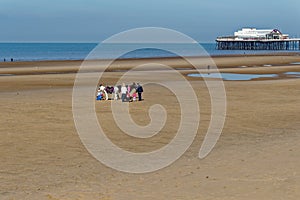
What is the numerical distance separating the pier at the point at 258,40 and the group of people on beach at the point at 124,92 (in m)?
136

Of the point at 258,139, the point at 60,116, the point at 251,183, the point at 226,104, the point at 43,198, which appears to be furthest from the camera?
the point at 226,104

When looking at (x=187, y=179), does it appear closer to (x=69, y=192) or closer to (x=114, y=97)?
(x=69, y=192)

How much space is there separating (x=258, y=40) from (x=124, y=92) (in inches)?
5413

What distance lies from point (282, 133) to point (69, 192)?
8.27 metres

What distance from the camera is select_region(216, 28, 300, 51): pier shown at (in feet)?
518

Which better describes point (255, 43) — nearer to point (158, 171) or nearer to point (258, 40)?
point (258, 40)

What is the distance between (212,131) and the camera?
1600 centimetres

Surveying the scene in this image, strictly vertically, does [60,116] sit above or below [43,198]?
above

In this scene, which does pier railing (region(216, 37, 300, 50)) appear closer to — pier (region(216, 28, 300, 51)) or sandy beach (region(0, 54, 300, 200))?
pier (region(216, 28, 300, 51))

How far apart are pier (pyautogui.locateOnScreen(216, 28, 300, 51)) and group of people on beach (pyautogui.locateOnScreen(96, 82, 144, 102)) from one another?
13558 centimetres

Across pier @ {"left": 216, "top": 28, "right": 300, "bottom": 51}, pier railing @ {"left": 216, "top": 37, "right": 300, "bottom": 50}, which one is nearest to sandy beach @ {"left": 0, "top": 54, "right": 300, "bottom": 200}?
pier railing @ {"left": 216, "top": 37, "right": 300, "bottom": 50}

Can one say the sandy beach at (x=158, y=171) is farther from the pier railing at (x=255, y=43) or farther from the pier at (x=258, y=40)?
the pier at (x=258, y=40)

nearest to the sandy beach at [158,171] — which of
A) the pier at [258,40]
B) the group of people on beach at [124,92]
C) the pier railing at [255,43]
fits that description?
the group of people on beach at [124,92]

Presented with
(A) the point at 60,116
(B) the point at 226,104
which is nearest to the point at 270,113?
(B) the point at 226,104
